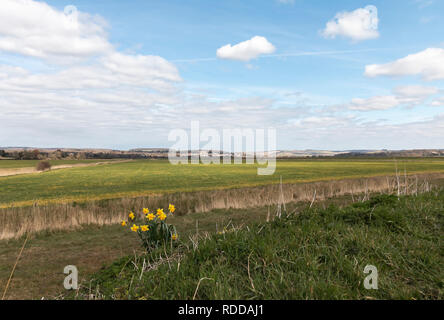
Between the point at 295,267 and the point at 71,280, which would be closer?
the point at 295,267

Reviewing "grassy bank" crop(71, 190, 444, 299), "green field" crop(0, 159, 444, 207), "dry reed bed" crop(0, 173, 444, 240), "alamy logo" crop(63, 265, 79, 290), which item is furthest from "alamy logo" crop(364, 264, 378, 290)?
"green field" crop(0, 159, 444, 207)

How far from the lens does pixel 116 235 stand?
34.8ft

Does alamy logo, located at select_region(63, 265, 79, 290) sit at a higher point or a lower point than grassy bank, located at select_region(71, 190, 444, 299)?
lower

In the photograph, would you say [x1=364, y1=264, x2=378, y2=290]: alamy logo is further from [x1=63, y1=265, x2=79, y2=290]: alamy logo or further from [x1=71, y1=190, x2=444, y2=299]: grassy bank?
[x1=63, y1=265, x2=79, y2=290]: alamy logo

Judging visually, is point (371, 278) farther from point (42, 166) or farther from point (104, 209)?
point (42, 166)

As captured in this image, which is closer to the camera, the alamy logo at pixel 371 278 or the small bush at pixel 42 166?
the alamy logo at pixel 371 278

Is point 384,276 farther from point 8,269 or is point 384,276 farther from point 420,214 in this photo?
point 8,269

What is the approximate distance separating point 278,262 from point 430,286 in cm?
199

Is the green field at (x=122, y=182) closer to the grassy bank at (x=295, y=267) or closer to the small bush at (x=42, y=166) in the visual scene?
the grassy bank at (x=295, y=267)

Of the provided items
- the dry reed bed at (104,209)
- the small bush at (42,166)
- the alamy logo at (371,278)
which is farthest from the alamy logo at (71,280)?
the small bush at (42,166)

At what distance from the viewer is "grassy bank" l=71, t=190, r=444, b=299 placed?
362 cm

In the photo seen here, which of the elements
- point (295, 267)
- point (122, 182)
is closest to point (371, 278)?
point (295, 267)

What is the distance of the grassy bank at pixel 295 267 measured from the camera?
362cm

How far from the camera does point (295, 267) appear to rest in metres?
4.18
